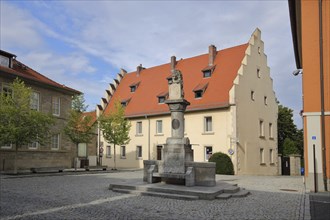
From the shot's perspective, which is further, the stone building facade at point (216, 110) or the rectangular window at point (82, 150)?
the rectangular window at point (82, 150)

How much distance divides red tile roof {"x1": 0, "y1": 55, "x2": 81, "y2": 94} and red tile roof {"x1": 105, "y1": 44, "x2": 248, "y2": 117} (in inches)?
396

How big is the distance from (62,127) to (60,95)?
2857 mm

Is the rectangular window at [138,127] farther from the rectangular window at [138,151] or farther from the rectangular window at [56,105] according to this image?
the rectangular window at [56,105]

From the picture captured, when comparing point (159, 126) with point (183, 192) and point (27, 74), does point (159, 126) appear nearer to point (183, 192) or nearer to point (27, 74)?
point (27, 74)

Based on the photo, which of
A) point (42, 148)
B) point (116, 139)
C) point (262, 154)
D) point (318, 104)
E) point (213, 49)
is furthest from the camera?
point (213, 49)

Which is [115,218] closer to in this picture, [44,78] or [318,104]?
[318,104]

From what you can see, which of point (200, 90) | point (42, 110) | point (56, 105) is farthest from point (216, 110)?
point (42, 110)

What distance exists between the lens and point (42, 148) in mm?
28031

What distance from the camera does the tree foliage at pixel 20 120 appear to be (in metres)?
20.9

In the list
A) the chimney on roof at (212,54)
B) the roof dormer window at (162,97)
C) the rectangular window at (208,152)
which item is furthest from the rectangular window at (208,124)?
the chimney on roof at (212,54)

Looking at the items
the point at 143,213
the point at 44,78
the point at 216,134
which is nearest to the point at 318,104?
the point at 143,213

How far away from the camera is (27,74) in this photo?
92.8ft

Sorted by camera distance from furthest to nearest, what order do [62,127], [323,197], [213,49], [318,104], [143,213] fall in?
[213,49], [62,127], [318,104], [323,197], [143,213]

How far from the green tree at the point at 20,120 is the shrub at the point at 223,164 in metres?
13.7
